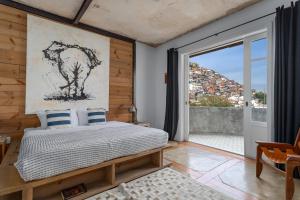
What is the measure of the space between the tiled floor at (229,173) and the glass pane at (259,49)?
184cm

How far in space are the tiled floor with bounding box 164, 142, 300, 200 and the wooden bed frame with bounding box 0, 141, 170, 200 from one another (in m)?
0.48

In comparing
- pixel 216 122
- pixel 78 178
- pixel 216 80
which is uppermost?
pixel 216 80

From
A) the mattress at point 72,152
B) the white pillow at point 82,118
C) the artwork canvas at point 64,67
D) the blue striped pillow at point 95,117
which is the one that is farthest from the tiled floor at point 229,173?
the artwork canvas at point 64,67

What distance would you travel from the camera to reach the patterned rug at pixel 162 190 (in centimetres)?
183

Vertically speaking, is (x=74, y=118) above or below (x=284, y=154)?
above

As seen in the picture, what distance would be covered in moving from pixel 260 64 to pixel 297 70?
72cm

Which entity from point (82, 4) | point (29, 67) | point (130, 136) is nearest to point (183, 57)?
point (82, 4)

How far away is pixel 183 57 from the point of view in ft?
14.3

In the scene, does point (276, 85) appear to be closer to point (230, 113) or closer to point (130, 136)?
point (130, 136)

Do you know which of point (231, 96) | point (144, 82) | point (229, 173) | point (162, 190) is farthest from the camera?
point (231, 96)

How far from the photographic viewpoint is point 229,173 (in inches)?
97.0

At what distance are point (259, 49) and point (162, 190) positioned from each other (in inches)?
112

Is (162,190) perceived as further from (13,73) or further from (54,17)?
(54,17)

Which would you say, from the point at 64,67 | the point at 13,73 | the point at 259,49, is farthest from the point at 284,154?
the point at 13,73
